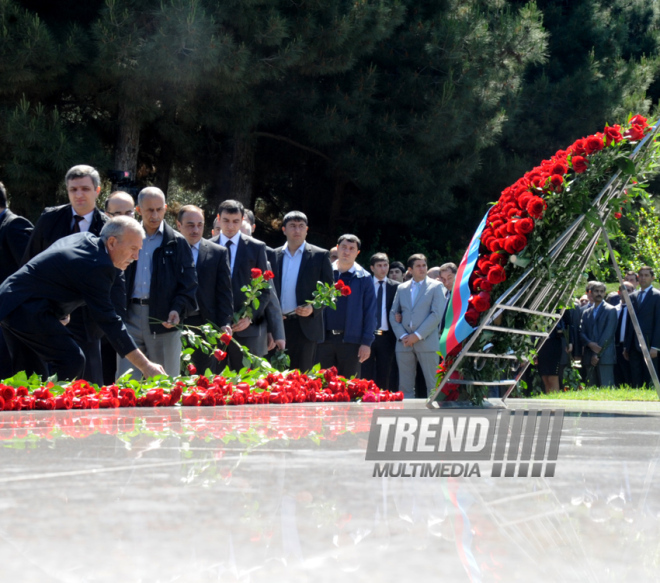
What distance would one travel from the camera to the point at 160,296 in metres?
6.42

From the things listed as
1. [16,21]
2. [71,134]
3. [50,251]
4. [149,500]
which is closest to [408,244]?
[71,134]

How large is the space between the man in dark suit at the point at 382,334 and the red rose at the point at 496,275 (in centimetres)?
703

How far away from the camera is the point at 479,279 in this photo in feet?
14.0

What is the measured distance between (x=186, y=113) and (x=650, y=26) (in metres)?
15.4

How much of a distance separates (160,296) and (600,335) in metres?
8.43

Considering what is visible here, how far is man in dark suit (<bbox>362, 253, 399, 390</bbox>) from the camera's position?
11195mm

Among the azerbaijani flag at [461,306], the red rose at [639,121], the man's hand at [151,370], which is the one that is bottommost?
the man's hand at [151,370]

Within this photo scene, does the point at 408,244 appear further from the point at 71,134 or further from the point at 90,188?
the point at 90,188

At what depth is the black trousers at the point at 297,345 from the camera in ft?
26.2

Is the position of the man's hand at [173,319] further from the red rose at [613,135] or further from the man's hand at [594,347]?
the man's hand at [594,347]

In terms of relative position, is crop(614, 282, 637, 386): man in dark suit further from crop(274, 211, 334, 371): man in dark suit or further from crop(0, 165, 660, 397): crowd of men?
crop(274, 211, 334, 371): man in dark suit

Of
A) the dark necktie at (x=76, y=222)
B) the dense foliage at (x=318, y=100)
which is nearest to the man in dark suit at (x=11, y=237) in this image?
the dark necktie at (x=76, y=222)

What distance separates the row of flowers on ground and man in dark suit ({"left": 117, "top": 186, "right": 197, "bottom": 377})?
654 millimetres

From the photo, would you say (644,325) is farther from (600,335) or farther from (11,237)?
(11,237)
